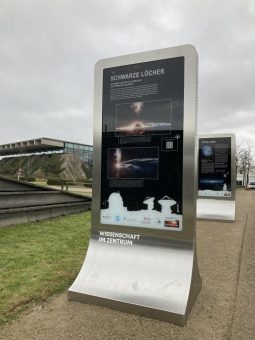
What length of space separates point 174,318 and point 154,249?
79 cm

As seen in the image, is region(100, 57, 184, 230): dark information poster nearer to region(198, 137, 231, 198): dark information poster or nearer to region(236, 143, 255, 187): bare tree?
region(198, 137, 231, 198): dark information poster

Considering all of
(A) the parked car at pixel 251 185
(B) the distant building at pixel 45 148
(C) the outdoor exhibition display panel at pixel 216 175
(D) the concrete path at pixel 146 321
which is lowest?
(A) the parked car at pixel 251 185

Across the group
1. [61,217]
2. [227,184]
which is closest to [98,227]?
[61,217]

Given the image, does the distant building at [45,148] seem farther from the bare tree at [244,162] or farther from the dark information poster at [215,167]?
the dark information poster at [215,167]

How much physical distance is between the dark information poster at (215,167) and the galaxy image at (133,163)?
28.1 ft

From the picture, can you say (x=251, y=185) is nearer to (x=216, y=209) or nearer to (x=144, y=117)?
(x=216, y=209)

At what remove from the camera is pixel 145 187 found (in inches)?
161

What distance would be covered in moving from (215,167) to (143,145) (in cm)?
870

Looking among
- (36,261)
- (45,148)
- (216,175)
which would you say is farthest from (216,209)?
(45,148)

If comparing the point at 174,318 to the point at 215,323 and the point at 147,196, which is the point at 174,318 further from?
the point at 147,196

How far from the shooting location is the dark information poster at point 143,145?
391 cm

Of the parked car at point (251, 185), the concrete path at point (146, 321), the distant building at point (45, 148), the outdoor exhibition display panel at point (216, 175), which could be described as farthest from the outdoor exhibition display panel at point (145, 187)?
the distant building at point (45, 148)

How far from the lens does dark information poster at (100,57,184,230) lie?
391 centimetres

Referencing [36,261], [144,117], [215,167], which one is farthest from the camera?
[215,167]
